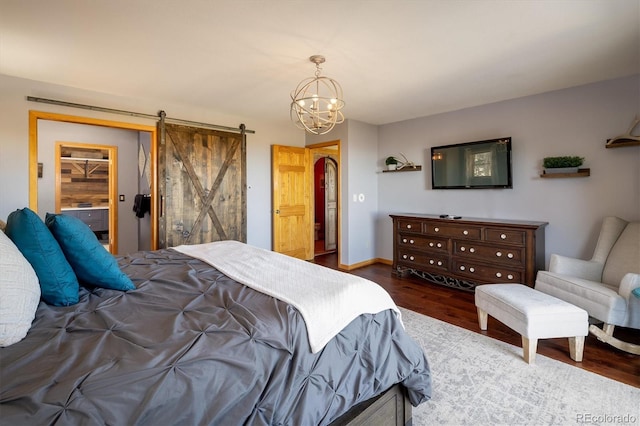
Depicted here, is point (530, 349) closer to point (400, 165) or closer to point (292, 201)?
point (400, 165)

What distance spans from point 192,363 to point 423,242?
12.7 ft

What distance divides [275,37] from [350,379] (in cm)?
236

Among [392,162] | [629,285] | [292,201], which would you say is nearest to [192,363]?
[629,285]

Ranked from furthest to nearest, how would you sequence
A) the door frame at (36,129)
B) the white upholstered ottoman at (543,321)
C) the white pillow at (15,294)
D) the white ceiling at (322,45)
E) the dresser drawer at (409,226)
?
1. the dresser drawer at (409,226)
2. the door frame at (36,129)
3. the white upholstered ottoman at (543,321)
4. the white ceiling at (322,45)
5. the white pillow at (15,294)

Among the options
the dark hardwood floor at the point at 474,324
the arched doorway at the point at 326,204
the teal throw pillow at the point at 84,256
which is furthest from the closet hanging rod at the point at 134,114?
the dark hardwood floor at the point at 474,324

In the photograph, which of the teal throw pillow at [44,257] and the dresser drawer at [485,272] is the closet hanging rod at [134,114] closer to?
the teal throw pillow at [44,257]

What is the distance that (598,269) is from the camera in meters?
3.00

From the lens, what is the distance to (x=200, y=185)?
4457mm

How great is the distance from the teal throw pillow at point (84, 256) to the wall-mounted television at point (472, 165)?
418 cm

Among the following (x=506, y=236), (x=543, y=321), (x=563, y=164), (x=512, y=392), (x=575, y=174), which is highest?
(x=563, y=164)

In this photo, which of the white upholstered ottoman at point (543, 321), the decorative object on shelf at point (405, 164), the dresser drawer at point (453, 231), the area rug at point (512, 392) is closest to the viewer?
the area rug at point (512, 392)

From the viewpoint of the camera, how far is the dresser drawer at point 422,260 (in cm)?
416

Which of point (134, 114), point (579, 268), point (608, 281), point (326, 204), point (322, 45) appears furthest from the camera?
point (326, 204)

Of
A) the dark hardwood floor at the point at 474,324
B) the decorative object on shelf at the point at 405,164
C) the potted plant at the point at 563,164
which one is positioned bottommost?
the dark hardwood floor at the point at 474,324
